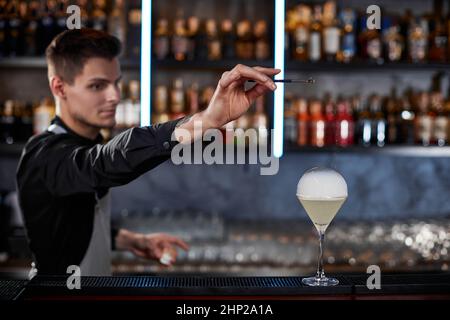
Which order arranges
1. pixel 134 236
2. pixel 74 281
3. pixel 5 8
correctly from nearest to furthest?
pixel 74 281 < pixel 134 236 < pixel 5 8

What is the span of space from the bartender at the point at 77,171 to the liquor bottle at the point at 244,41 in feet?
4.46

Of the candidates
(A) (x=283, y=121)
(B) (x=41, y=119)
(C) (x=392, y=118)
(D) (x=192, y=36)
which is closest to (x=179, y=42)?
(D) (x=192, y=36)

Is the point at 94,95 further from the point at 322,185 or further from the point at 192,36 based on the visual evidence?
the point at 192,36

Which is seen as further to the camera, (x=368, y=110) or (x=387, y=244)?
(x=368, y=110)

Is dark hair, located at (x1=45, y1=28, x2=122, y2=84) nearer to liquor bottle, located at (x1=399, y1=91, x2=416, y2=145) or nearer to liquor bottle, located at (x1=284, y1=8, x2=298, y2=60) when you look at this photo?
liquor bottle, located at (x1=284, y1=8, x2=298, y2=60)

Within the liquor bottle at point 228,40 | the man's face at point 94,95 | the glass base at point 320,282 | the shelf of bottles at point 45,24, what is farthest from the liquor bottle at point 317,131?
the glass base at point 320,282

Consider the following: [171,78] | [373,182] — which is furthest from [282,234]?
[171,78]

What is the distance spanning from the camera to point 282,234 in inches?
127

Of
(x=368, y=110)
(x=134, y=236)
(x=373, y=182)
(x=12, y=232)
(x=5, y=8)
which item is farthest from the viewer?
(x=373, y=182)

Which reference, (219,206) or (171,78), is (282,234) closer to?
(219,206)

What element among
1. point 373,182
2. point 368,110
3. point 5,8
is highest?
point 5,8
